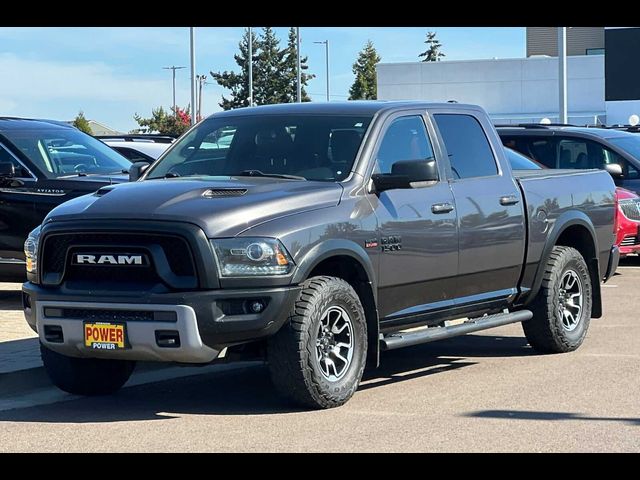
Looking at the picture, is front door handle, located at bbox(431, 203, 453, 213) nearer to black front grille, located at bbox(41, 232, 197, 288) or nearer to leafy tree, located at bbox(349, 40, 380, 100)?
black front grille, located at bbox(41, 232, 197, 288)

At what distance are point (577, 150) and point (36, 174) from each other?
303 inches

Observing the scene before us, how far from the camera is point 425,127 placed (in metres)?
9.00

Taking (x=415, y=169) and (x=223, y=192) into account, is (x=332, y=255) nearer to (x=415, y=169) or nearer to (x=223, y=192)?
(x=223, y=192)

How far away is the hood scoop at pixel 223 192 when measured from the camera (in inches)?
301

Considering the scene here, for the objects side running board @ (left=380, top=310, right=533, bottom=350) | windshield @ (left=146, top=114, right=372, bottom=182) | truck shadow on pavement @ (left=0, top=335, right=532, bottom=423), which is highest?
windshield @ (left=146, top=114, right=372, bottom=182)

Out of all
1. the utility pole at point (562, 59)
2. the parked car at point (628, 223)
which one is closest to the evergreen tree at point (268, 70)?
the utility pole at point (562, 59)

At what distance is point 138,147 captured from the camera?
1723cm

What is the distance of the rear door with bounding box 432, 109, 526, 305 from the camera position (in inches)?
352

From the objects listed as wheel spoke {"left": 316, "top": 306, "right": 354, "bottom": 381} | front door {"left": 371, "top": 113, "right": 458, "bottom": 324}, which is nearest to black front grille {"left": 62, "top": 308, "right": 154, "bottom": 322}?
wheel spoke {"left": 316, "top": 306, "right": 354, "bottom": 381}

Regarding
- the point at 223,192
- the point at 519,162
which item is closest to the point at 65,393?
the point at 223,192

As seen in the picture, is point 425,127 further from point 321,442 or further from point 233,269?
point 321,442

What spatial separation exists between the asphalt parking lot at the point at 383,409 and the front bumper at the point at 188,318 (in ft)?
1.47

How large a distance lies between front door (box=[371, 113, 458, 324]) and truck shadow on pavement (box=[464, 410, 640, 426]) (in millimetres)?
1098

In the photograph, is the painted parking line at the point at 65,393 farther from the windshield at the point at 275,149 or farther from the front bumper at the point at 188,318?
the windshield at the point at 275,149
